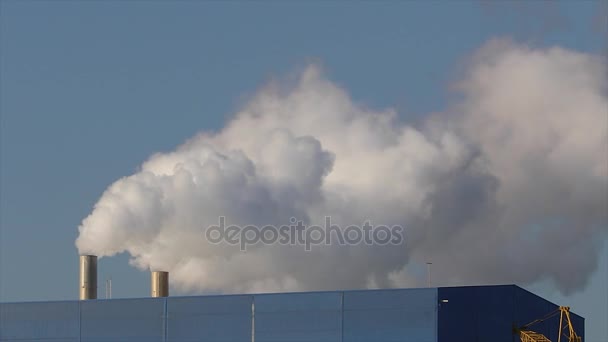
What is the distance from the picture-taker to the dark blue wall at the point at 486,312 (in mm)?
52906

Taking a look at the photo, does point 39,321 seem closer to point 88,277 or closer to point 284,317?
point 88,277

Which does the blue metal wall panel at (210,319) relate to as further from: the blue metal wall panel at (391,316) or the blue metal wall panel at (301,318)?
the blue metal wall panel at (391,316)

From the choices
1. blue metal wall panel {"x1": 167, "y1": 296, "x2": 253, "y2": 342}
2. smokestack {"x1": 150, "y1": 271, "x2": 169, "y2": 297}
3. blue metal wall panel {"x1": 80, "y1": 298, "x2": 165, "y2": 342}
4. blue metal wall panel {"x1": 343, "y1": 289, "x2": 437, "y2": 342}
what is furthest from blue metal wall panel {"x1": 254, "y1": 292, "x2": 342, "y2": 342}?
smokestack {"x1": 150, "y1": 271, "x2": 169, "y2": 297}

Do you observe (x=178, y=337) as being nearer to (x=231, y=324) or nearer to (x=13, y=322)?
(x=231, y=324)

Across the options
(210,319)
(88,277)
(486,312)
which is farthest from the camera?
(88,277)

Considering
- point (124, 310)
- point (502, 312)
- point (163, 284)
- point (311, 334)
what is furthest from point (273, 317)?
point (163, 284)

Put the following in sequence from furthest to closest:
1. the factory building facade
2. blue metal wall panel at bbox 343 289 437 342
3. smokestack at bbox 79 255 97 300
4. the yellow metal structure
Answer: smokestack at bbox 79 255 97 300 → the yellow metal structure → the factory building facade → blue metal wall panel at bbox 343 289 437 342

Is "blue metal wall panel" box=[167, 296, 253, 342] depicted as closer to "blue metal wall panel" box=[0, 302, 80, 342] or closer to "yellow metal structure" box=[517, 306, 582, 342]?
"blue metal wall panel" box=[0, 302, 80, 342]

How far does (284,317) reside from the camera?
175 feet

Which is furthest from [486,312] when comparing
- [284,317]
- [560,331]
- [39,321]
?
[39,321]

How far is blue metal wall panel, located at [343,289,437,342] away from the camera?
5219cm

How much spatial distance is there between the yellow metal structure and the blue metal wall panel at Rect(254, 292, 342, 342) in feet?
34.8

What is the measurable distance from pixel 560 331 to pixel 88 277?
24158mm

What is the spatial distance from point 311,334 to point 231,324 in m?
3.50
